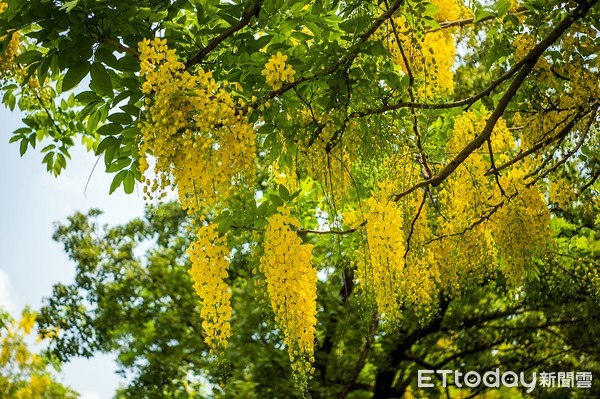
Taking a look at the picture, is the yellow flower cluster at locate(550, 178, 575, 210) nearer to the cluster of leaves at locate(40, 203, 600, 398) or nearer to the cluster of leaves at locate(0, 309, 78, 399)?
the cluster of leaves at locate(40, 203, 600, 398)

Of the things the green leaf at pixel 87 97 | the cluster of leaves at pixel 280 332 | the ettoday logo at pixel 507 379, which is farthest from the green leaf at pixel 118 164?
the ettoday logo at pixel 507 379

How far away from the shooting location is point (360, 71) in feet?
8.89

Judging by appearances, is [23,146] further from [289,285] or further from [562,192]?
[562,192]

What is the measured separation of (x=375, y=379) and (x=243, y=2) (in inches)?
211

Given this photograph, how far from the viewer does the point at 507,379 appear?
6441 millimetres

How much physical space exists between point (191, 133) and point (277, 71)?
1.26ft

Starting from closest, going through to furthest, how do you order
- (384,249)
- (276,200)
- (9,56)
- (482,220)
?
(276,200), (384,249), (482,220), (9,56)

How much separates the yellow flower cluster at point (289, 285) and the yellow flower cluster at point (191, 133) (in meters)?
0.44

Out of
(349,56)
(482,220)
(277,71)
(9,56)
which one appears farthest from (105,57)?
(482,220)

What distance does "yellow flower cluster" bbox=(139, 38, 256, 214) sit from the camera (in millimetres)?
2197

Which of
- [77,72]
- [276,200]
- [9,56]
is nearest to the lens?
[77,72]

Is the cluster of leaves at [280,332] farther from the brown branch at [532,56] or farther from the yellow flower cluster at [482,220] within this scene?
the brown branch at [532,56]

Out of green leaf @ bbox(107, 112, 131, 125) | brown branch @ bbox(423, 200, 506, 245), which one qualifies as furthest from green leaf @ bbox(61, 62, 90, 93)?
brown branch @ bbox(423, 200, 506, 245)

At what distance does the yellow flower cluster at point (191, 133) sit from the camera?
220cm
